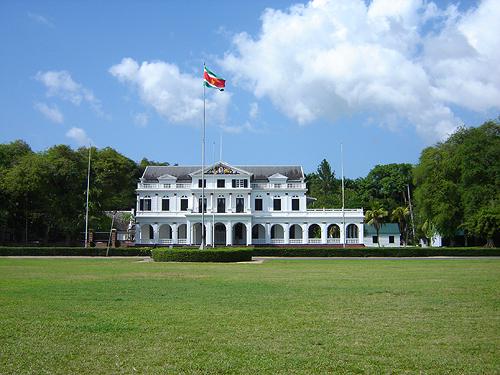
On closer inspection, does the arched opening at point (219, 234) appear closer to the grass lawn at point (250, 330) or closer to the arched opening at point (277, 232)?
the arched opening at point (277, 232)

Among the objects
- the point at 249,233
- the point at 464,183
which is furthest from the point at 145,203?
the point at 464,183

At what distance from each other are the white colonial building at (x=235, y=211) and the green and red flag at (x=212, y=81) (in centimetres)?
3228

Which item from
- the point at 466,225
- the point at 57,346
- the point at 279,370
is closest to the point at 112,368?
the point at 57,346

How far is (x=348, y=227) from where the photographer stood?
80.1m

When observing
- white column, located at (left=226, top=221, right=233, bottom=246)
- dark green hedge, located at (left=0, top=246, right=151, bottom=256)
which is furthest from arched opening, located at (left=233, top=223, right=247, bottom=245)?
dark green hedge, located at (left=0, top=246, right=151, bottom=256)

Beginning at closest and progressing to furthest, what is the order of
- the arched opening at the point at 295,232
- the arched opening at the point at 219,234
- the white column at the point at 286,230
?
the white column at the point at 286,230 → the arched opening at the point at 295,232 → the arched opening at the point at 219,234

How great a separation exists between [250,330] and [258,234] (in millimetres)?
67302

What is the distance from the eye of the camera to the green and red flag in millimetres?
45312

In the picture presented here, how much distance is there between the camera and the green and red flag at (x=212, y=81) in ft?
149

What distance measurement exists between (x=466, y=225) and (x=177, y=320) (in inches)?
2161

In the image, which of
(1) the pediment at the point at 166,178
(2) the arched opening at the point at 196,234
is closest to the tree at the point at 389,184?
(2) the arched opening at the point at 196,234

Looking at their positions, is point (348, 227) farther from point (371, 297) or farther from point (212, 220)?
point (371, 297)

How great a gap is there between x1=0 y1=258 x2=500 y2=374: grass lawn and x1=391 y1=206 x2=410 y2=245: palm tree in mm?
67911

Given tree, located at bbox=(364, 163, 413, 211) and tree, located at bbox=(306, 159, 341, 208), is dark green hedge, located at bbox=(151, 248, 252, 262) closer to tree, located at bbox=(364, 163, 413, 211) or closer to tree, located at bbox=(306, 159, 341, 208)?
tree, located at bbox=(364, 163, 413, 211)
